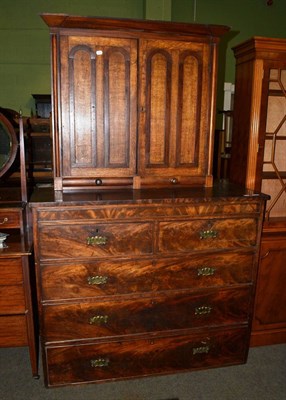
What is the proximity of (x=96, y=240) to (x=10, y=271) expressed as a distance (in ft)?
1.98

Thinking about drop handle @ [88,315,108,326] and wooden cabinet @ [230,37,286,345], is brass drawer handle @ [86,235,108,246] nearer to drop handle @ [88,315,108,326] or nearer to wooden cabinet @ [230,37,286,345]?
drop handle @ [88,315,108,326]

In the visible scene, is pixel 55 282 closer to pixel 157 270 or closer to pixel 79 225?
pixel 79 225

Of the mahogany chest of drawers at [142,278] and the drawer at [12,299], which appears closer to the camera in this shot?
the mahogany chest of drawers at [142,278]

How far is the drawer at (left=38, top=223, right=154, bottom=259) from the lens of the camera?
1.93 metres

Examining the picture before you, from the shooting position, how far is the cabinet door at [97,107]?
2.09 metres

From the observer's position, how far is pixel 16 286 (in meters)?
2.08

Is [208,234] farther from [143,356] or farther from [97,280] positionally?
[143,356]

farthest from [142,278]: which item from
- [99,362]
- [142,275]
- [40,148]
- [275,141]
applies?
[40,148]

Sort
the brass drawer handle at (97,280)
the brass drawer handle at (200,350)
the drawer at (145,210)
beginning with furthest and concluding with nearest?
the brass drawer handle at (200,350) < the brass drawer handle at (97,280) < the drawer at (145,210)

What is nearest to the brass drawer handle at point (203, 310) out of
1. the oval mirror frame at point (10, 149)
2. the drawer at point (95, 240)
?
the drawer at point (95, 240)

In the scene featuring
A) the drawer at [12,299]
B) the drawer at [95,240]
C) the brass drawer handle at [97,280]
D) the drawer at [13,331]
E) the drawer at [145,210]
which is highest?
the drawer at [145,210]

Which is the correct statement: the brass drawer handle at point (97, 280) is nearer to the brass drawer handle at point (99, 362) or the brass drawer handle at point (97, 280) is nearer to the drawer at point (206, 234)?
the drawer at point (206, 234)

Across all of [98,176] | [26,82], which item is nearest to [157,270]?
[98,176]

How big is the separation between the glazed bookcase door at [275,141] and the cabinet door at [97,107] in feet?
3.28
